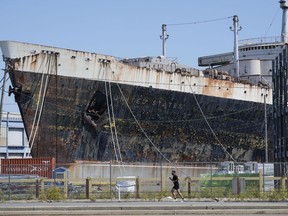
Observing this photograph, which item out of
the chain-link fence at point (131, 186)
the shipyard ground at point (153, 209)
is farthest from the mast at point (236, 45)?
the shipyard ground at point (153, 209)

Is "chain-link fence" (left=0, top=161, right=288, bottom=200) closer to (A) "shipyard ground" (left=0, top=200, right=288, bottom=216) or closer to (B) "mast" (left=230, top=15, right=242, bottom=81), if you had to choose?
(A) "shipyard ground" (left=0, top=200, right=288, bottom=216)

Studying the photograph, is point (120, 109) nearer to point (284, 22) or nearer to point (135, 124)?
point (135, 124)

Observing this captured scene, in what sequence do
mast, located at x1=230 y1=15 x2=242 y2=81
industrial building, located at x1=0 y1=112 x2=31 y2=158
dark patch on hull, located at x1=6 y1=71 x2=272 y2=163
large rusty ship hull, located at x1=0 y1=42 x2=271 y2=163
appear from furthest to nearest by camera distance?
industrial building, located at x1=0 y1=112 x2=31 y2=158, mast, located at x1=230 y1=15 x2=242 y2=81, dark patch on hull, located at x1=6 y1=71 x2=272 y2=163, large rusty ship hull, located at x1=0 y1=42 x2=271 y2=163

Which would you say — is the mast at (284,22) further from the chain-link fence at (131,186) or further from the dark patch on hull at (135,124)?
the chain-link fence at (131,186)

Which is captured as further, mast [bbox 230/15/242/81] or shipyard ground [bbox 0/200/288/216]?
mast [bbox 230/15/242/81]

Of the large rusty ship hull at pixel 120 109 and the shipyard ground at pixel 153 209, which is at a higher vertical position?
the large rusty ship hull at pixel 120 109

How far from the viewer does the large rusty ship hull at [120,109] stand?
39281 millimetres

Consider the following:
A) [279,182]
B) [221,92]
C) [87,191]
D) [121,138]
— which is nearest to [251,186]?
[279,182]

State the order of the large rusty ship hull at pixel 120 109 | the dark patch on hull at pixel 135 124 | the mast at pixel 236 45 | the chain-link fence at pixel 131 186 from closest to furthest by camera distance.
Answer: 1. the chain-link fence at pixel 131 186
2. the large rusty ship hull at pixel 120 109
3. the dark patch on hull at pixel 135 124
4. the mast at pixel 236 45

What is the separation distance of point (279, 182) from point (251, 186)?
1.61m

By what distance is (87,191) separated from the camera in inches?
1070

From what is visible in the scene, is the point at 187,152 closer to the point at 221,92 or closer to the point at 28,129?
the point at 221,92

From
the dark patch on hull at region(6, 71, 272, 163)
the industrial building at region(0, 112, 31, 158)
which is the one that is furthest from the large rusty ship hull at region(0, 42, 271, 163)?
the industrial building at region(0, 112, 31, 158)

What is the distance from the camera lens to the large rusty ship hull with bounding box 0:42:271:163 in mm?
39281
